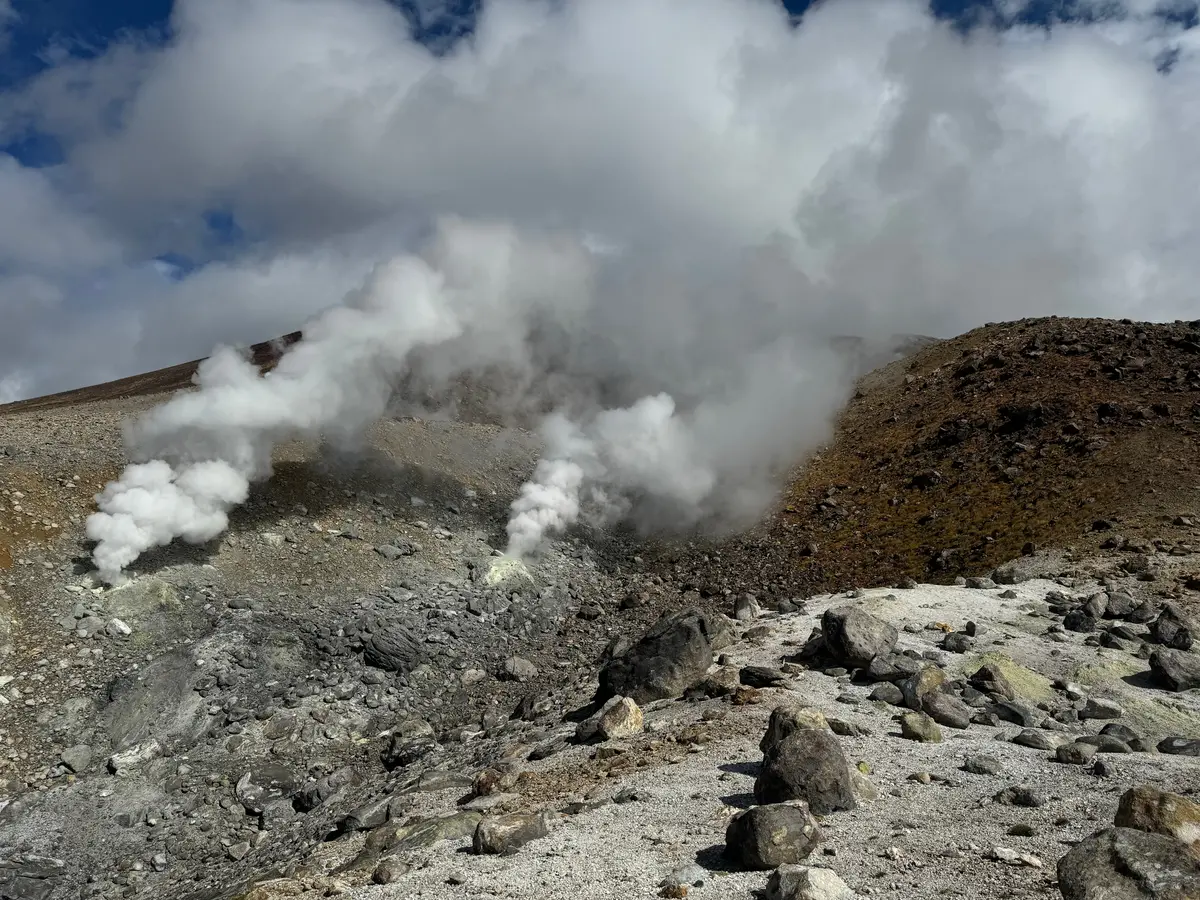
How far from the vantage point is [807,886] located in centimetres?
661

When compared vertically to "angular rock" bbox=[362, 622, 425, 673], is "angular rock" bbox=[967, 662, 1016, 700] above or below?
below

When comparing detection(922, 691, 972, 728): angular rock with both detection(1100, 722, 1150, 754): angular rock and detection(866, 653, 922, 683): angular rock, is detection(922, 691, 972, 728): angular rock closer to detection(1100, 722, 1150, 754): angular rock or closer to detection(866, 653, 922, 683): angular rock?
detection(866, 653, 922, 683): angular rock

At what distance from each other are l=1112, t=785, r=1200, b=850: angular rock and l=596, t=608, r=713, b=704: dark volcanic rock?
27.1 feet

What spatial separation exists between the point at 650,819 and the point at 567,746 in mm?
3803

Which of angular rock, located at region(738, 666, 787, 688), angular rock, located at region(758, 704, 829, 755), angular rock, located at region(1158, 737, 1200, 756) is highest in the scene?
angular rock, located at region(738, 666, 787, 688)

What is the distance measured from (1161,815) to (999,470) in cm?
2513

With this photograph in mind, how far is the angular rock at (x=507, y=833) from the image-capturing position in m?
8.91

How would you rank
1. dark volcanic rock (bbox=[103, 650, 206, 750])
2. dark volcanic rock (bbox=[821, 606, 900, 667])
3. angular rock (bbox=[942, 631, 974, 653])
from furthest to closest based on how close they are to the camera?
angular rock (bbox=[942, 631, 974, 653]) < dark volcanic rock (bbox=[103, 650, 206, 750]) < dark volcanic rock (bbox=[821, 606, 900, 667])

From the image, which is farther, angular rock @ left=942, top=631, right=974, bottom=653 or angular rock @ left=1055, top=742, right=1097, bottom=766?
angular rock @ left=942, top=631, right=974, bottom=653

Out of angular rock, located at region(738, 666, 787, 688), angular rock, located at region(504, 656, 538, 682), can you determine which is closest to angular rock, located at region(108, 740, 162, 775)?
angular rock, located at region(504, 656, 538, 682)

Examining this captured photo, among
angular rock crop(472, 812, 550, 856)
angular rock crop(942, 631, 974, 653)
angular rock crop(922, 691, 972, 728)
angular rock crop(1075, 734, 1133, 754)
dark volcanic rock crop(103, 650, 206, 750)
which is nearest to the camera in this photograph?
angular rock crop(472, 812, 550, 856)

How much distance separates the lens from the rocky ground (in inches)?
334

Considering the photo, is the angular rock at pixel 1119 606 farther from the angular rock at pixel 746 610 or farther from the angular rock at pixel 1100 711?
the angular rock at pixel 746 610

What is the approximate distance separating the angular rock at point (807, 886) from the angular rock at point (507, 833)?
126 inches
